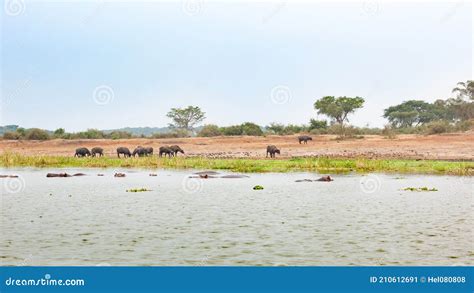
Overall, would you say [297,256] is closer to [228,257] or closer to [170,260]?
[228,257]

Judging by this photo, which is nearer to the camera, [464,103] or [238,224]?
[238,224]

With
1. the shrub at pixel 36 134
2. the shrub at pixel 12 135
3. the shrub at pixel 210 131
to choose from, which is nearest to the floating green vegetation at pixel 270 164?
the shrub at pixel 36 134

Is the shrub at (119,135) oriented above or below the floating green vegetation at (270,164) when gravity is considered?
above

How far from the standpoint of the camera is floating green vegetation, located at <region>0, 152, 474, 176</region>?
35.4 meters

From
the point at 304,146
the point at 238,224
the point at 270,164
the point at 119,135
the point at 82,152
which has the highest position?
the point at 119,135

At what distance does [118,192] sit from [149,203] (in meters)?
4.22

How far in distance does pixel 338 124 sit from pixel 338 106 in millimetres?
12640

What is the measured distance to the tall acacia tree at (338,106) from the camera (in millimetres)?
78062

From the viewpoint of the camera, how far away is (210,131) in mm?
68125

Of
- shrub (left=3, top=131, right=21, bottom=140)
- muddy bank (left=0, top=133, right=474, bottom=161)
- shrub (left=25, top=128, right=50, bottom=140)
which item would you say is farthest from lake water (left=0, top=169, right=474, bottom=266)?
shrub (left=3, top=131, right=21, bottom=140)

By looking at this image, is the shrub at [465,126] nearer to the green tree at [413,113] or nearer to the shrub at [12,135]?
the green tree at [413,113]

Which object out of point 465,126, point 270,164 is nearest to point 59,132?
point 270,164

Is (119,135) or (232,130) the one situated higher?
(232,130)

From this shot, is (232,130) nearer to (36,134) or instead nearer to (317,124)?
(317,124)
